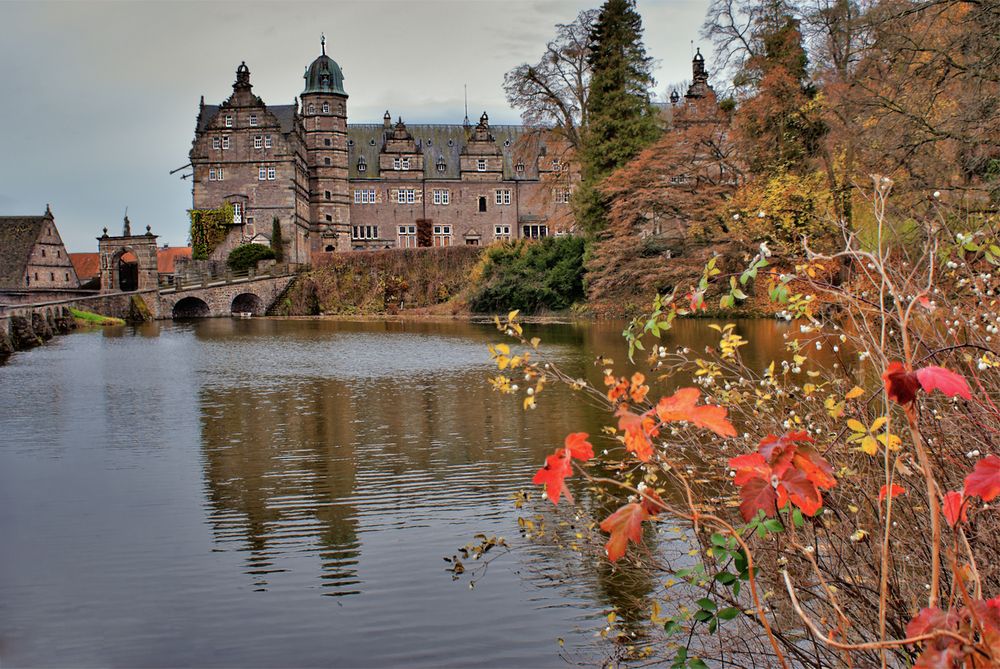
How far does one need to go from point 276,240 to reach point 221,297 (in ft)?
16.7

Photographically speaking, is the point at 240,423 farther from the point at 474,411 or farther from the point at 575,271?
the point at 575,271

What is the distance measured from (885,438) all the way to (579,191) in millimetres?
30662

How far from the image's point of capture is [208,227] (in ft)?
158

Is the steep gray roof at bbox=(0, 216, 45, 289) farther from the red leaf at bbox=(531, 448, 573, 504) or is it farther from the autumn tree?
the red leaf at bbox=(531, 448, 573, 504)

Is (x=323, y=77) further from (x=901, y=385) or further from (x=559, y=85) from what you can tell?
(x=901, y=385)

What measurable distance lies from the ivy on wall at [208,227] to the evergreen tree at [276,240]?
2461 mm

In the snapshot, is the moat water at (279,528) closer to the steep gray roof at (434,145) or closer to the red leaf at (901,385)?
the red leaf at (901,385)

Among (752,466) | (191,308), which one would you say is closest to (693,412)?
(752,466)

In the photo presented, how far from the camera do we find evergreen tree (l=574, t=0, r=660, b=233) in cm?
3131

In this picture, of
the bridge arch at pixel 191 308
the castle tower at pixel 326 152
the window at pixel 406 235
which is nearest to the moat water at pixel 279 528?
the bridge arch at pixel 191 308

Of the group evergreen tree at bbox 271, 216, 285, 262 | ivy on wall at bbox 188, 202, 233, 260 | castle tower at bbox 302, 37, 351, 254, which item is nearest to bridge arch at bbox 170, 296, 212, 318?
ivy on wall at bbox 188, 202, 233, 260

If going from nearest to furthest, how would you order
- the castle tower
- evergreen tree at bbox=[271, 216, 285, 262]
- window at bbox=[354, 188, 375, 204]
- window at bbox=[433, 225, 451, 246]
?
evergreen tree at bbox=[271, 216, 285, 262] < the castle tower < window at bbox=[354, 188, 375, 204] < window at bbox=[433, 225, 451, 246]

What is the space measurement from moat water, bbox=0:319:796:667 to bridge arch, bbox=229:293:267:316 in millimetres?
31057

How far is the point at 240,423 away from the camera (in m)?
11.6
